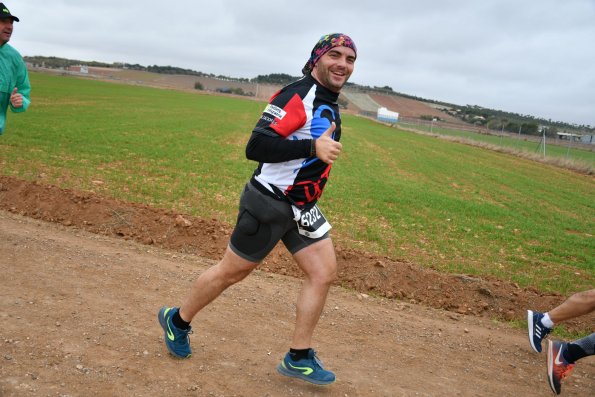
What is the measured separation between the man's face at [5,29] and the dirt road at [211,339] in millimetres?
2254

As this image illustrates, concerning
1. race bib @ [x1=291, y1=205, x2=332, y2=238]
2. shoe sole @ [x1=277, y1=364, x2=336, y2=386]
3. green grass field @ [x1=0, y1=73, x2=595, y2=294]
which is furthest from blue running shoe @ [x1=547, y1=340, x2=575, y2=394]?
green grass field @ [x1=0, y1=73, x2=595, y2=294]

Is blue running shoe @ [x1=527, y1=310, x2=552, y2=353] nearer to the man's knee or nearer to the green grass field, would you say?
the man's knee

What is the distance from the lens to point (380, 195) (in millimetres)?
12875

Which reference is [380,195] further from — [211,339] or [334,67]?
[334,67]

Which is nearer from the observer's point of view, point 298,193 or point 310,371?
point 298,193

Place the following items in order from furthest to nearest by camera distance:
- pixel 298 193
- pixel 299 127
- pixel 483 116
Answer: pixel 483 116, pixel 298 193, pixel 299 127

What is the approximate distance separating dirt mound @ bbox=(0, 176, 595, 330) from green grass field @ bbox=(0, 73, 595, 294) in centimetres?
110

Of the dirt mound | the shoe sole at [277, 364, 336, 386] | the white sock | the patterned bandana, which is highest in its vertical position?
the patterned bandana

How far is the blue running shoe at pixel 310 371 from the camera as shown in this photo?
132 inches

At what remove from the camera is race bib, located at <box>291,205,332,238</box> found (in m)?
3.26

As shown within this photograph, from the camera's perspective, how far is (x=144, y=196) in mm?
9516

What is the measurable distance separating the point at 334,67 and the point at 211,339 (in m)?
2.34

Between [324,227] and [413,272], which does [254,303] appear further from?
[413,272]

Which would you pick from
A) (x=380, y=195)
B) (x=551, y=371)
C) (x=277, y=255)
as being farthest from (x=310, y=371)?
(x=380, y=195)
